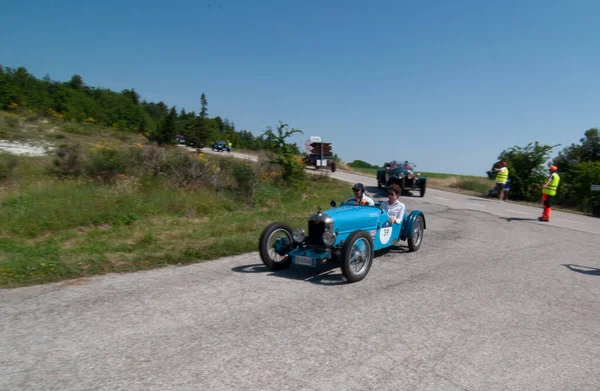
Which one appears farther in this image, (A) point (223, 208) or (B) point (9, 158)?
(B) point (9, 158)

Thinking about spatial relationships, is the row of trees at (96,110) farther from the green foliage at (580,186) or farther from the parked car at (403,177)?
the green foliage at (580,186)

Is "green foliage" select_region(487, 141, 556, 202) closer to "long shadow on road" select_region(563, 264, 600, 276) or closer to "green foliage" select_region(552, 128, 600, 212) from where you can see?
"green foliage" select_region(552, 128, 600, 212)

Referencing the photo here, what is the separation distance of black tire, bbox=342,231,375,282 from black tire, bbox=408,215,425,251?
7.48ft

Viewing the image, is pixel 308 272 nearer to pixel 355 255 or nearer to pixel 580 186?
pixel 355 255

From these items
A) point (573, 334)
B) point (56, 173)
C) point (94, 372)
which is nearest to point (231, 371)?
point (94, 372)

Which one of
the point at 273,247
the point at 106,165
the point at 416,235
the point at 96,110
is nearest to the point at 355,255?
the point at 273,247

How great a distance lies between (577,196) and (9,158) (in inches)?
986

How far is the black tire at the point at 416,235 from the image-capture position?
9312 millimetres

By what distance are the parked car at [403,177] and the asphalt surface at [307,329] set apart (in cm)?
1345

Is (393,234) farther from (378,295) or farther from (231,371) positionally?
(231,371)

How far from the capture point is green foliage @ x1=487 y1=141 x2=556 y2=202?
73.1 ft

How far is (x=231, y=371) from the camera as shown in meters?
4.02

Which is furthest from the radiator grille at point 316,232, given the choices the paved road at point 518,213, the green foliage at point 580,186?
the green foliage at point 580,186

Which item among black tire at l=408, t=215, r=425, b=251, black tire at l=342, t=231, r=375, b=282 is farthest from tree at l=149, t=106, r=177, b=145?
black tire at l=342, t=231, r=375, b=282
